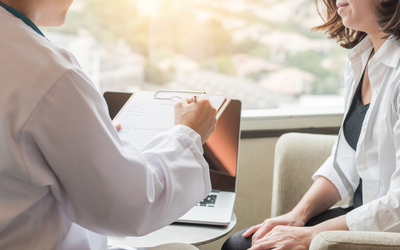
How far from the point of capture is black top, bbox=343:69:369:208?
1190 mm

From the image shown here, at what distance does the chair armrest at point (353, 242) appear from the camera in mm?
808

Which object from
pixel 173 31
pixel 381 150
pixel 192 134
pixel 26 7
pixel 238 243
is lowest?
pixel 238 243

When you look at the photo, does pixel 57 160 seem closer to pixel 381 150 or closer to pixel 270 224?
pixel 270 224

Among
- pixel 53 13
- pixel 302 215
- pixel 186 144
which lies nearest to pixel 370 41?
pixel 302 215

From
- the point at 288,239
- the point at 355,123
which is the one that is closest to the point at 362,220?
the point at 288,239

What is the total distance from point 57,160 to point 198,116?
33 cm

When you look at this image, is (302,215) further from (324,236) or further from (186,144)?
(186,144)

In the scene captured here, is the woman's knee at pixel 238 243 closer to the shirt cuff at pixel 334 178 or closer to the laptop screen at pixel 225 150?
the laptop screen at pixel 225 150

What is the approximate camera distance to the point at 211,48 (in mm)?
2002

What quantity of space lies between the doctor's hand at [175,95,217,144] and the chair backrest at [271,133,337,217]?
2.31 ft

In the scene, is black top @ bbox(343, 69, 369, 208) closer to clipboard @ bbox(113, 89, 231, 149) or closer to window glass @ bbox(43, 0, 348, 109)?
clipboard @ bbox(113, 89, 231, 149)

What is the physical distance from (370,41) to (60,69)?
3.68 feet

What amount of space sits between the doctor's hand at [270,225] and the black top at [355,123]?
0.22 metres

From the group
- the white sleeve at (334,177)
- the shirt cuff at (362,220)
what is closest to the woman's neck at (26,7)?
the shirt cuff at (362,220)
